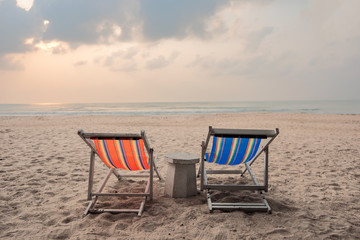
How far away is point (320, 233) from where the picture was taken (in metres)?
2.21

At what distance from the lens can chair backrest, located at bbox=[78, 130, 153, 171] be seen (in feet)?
8.34

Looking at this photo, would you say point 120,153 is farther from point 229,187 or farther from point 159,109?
point 159,109

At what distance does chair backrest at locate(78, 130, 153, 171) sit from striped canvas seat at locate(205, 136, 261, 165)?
776mm

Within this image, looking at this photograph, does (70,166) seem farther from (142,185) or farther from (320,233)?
(320,233)

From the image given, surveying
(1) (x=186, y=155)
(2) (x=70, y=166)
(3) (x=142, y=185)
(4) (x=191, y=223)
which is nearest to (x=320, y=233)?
(4) (x=191, y=223)

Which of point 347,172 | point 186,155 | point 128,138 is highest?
point 128,138

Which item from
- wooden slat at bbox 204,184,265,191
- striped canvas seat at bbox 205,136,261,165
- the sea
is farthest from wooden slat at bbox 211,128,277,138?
the sea

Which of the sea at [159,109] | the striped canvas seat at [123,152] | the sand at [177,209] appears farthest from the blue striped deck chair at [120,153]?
the sea at [159,109]

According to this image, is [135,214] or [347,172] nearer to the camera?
[135,214]

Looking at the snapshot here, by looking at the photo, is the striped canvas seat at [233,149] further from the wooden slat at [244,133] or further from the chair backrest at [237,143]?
the wooden slat at [244,133]

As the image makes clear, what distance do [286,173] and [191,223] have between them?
89.8 inches

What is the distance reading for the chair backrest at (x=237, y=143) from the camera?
2.57m

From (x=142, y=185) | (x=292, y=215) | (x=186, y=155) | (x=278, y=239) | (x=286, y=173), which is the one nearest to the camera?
(x=278, y=239)

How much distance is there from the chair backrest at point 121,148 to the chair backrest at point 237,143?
2.36 feet
